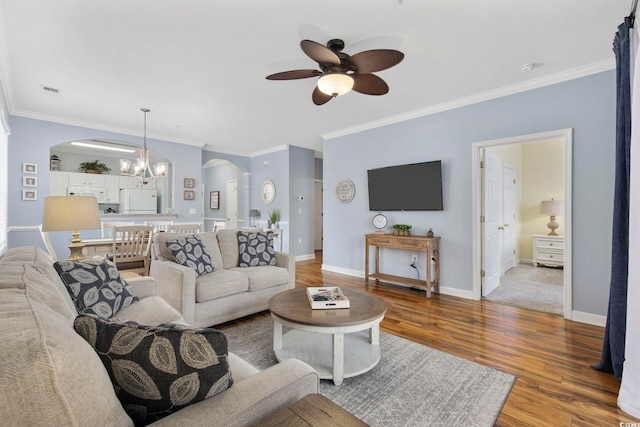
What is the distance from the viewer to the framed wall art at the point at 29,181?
4375mm

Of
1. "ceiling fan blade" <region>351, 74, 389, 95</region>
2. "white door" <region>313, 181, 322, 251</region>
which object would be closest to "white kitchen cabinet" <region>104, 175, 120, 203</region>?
"white door" <region>313, 181, 322, 251</region>

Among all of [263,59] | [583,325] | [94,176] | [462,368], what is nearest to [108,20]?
[263,59]

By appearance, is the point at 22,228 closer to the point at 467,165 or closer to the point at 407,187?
the point at 407,187

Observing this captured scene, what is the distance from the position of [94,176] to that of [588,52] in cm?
941

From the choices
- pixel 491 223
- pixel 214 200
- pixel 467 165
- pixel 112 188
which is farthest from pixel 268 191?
pixel 491 223

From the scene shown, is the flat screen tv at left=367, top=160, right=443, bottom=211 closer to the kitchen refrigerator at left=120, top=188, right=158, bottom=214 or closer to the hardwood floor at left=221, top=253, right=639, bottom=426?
the hardwood floor at left=221, top=253, right=639, bottom=426

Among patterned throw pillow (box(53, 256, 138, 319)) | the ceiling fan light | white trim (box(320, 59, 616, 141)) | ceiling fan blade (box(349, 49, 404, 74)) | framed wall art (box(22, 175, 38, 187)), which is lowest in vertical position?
patterned throw pillow (box(53, 256, 138, 319))

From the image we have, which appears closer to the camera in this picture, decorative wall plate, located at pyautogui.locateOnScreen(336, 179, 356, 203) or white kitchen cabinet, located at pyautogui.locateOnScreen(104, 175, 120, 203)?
decorative wall plate, located at pyautogui.locateOnScreen(336, 179, 356, 203)

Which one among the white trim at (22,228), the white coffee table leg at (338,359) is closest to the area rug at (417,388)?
the white coffee table leg at (338,359)

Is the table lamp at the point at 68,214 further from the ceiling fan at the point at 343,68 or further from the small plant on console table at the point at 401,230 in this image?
the small plant on console table at the point at 401,230

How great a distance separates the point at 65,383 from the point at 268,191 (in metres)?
6.56

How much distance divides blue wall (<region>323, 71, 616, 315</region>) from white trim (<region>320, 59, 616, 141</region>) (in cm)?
5

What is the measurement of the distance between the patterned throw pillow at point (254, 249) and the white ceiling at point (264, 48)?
5.81 feet

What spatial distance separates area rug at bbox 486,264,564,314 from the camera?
3.59 metres
